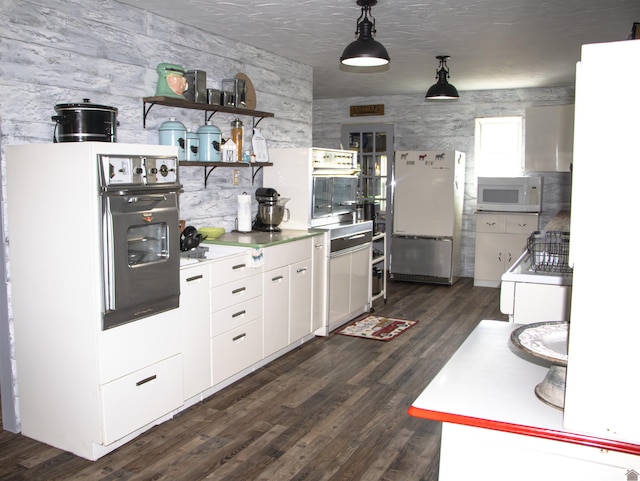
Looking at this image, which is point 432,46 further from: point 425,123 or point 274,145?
point 425,123

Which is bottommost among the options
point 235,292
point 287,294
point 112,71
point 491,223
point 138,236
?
point 287,294

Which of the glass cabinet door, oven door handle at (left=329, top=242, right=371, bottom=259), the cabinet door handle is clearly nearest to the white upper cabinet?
the glass cabinet door

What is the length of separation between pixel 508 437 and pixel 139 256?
6.95 feet

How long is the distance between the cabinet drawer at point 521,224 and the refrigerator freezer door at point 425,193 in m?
0.68

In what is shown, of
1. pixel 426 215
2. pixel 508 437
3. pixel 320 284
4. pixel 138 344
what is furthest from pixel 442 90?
pixel 508 437

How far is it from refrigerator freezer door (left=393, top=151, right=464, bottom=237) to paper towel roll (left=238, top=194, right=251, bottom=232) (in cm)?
314

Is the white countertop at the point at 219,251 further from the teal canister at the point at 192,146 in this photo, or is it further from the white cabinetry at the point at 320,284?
the white cabinetry at the point at 320,284

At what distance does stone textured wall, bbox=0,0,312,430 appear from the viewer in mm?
3033

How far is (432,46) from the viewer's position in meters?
4.88

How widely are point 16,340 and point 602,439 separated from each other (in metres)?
2.88

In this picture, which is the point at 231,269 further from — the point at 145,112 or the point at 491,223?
the point at 491,223

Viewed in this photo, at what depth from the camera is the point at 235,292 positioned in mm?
3803

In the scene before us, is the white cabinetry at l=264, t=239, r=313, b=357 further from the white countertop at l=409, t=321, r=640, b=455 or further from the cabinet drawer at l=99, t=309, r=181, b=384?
the white countertop at l=409, t=321, r=640, b=455

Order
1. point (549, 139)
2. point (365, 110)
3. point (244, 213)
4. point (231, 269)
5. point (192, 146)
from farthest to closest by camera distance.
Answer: point (365, 110) < point (549, 139) < point (244, 213) < point (192, 146) < point (231, 269)
